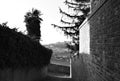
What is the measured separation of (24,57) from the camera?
11.5 meters

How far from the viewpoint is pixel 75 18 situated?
30219 millimetres

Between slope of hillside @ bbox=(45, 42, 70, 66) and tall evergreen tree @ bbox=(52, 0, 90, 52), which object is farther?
slope of hillside @ bbox=(45, 42, 70, 66)

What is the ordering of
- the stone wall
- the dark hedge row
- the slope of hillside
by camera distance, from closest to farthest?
the dark hedge row, the stone wall, the slope of hillside

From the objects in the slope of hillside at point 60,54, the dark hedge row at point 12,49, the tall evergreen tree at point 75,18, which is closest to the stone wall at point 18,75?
the dark hedge row at point 12,49

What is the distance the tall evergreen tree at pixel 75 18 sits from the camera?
29.6 meters

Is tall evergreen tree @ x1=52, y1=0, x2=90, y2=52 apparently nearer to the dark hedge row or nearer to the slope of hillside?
the slope of hillside

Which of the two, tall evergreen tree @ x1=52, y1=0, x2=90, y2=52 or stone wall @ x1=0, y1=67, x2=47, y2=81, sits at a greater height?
tall evergreen tree @ x1=52, y1=0, x2=90, y2=52

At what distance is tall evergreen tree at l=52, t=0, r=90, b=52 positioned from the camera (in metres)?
29.6

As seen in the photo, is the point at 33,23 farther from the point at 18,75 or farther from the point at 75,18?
the point at 18,75

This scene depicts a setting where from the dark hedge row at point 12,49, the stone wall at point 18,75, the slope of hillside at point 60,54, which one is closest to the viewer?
the dark hedge row at point 12,49

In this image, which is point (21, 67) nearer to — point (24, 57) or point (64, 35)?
point (24, 57)

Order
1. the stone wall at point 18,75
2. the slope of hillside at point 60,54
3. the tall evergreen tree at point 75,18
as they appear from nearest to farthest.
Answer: the stone wall at point 18,75 < the tall evergreen tree at point 75,18 < the slope of hillside at point 60,54

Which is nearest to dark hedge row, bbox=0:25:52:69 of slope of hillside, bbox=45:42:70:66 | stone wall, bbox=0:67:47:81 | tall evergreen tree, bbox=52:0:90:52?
stone wall, bbox=0:67:47:81

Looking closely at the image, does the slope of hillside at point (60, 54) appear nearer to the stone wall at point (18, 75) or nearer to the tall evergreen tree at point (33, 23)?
the tall evergreen tree at point (33, 23)
